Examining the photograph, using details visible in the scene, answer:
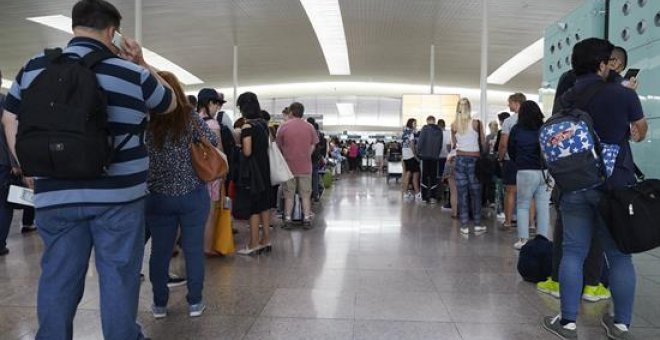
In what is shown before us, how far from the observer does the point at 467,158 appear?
6375 mm

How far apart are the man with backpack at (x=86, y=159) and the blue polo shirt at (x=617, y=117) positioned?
7.79 ft

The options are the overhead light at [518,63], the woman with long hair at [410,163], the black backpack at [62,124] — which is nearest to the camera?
the black backpack at [62,124]

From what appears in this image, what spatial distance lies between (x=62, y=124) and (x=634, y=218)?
275 cm

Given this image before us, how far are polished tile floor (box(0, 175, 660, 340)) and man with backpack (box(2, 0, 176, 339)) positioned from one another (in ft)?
3.05

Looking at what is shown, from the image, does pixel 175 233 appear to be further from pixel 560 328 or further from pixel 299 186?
pixel 299 186

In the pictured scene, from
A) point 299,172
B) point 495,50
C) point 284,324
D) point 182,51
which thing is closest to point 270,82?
point 182,51

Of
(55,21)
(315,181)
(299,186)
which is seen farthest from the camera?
(55,21)

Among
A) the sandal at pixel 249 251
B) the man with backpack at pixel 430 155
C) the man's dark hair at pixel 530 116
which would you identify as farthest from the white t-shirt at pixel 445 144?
the sandal at pixel 249 251

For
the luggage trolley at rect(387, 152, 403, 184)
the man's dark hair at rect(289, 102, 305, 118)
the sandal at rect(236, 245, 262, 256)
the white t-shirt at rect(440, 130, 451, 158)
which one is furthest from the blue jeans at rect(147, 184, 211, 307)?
the luggage trolley at rect(387, 152, 403, 184)

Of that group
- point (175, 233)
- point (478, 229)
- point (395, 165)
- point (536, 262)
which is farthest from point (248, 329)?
point (395, 165)

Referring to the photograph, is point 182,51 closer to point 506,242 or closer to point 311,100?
point 506,242

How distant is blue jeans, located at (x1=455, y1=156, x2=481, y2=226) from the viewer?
6340 mm

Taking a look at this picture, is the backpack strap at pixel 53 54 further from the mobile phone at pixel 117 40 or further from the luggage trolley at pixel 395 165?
the luggage trolley at pixel 395 165

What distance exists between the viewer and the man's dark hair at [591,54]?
289 centimetres
